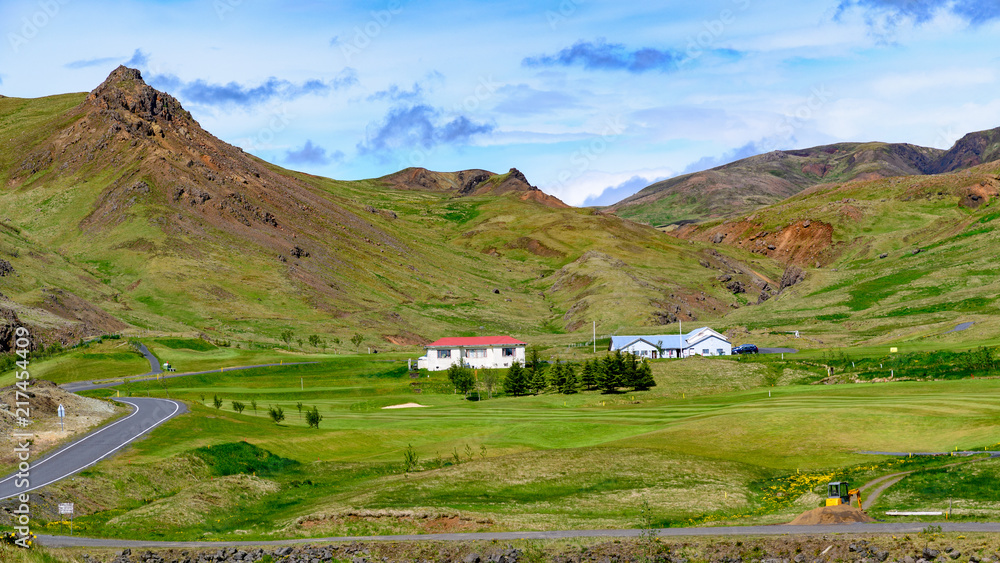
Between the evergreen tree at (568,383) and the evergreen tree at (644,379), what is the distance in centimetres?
813

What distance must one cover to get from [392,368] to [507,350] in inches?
788

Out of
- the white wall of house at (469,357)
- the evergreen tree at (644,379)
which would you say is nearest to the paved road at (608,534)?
the evergreen tree at (644,379)

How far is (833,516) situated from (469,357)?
110 meters

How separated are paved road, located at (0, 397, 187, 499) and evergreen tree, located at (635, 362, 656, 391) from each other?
58130 mm

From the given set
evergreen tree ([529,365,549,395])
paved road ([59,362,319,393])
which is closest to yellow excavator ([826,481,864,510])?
evergreen tree ([529,365,549,395])

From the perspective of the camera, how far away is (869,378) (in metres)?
101

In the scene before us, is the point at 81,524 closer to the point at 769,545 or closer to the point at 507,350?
the point at 769,545

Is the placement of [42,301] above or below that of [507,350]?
above

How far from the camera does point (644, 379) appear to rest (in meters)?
112

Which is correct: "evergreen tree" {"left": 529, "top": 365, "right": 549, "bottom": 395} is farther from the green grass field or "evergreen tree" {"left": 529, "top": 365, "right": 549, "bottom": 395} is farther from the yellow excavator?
the yellow excavator

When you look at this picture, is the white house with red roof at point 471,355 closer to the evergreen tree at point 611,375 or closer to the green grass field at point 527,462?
the evergreen tree at point 611,375

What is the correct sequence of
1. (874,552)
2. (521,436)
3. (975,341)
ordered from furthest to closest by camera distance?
1. (975,341)
2. (521,436)
3. (874,552)

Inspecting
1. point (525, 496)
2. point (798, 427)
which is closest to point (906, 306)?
point (798, 427)

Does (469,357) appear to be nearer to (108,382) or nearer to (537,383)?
(537,383)
